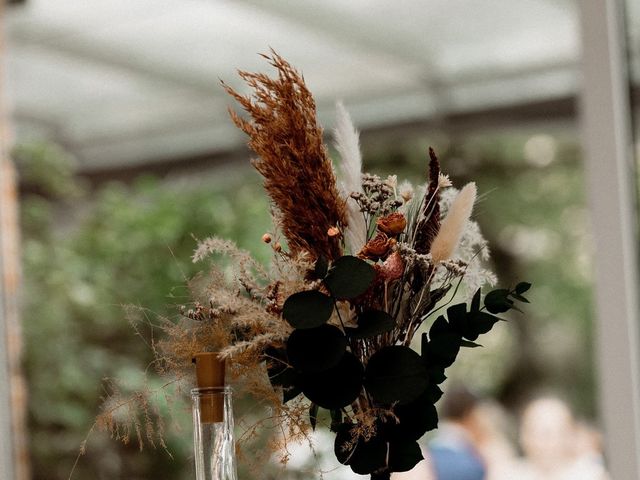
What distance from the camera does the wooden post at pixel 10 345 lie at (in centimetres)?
334

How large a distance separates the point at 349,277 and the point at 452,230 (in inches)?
5.7

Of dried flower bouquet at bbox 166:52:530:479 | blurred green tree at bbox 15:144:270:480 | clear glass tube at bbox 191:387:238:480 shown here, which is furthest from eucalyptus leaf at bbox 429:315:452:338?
blurred green tree at bbox 15:144:270:480

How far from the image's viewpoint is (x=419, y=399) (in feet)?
3.84

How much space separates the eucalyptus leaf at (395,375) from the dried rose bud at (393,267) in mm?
84

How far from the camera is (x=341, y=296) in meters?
1.09

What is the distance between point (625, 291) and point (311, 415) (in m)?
1.39

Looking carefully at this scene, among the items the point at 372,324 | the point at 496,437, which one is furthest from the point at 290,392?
the point at 496,437

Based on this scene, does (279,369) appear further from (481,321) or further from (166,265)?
(166,265)

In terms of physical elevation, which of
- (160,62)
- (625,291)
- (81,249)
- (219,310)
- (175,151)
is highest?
(160,62)

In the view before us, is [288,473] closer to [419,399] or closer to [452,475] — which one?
[452,475]

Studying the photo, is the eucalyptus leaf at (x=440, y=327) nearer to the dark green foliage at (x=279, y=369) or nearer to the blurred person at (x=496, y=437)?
the dark green foliage at (x=279, y=369)

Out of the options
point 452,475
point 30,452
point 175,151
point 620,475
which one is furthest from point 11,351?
point 620,475

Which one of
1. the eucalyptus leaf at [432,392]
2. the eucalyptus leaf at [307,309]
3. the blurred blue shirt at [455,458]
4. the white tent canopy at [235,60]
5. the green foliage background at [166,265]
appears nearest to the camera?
the eucalyptus leaf at [307,309]

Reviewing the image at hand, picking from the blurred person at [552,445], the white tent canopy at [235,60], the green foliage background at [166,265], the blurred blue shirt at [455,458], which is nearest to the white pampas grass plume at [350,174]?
the white tent canopy at [235,60]
